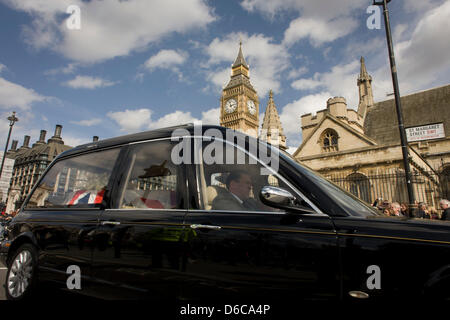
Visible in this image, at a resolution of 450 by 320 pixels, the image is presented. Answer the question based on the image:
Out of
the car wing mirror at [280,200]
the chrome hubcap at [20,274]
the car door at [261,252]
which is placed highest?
the car wing mirror at [280,200]

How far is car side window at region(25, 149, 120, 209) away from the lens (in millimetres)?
2756

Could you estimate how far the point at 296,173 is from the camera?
6.43 ft

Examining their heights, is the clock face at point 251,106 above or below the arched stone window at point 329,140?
above

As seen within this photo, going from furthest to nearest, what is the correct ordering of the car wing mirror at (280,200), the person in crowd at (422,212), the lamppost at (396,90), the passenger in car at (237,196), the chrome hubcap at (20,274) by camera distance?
the person in crowd at (422,212) < the lamppost at (396,90) < the chrome hubcap at (20,274) < the passenger in car at (237,196) < the car wing mirror at (280,200)

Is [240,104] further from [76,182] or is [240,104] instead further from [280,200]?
[280,200]

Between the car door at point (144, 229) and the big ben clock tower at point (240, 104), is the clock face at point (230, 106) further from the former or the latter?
the car door at point (144, 229)

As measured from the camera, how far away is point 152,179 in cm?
253

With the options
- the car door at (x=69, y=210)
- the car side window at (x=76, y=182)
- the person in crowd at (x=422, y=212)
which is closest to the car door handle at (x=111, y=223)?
the car door at (x=69, y=210)

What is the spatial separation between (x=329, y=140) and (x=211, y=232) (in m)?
26.0

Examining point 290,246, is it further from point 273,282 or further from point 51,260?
point 51,260

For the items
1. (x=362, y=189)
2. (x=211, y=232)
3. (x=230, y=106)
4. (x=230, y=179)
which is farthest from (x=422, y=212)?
(x=230, y=106)

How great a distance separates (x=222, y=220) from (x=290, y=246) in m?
0.53

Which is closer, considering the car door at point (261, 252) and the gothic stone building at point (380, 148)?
the car door at point (261, 252)

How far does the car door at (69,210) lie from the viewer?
2.44m
